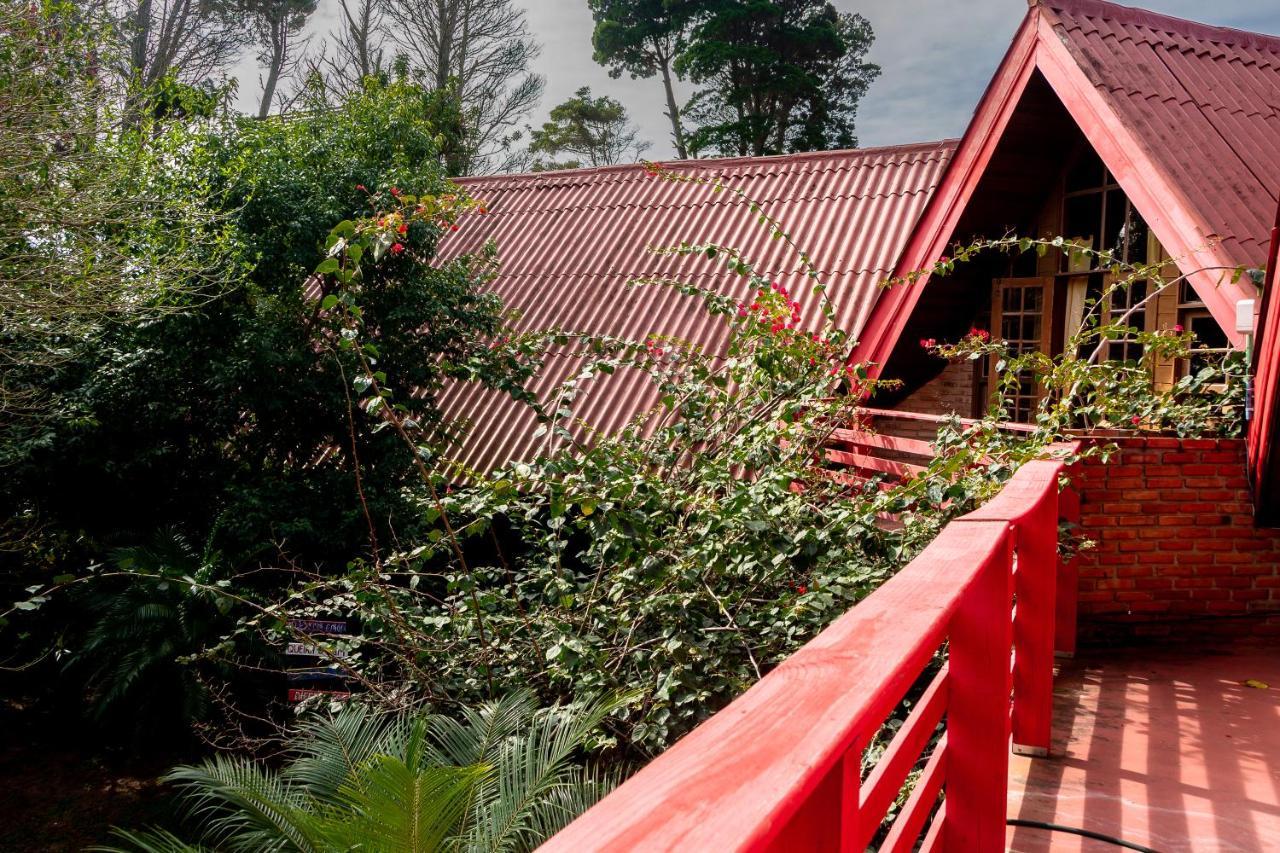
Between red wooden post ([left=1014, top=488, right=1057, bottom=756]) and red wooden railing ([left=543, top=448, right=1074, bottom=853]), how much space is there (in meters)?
A: 0.30

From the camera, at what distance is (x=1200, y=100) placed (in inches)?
280

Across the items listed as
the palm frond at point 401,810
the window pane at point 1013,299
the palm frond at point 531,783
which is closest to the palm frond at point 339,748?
the palm frond at point 531,783

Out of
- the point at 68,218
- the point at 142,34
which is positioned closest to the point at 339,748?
the point at 68,218

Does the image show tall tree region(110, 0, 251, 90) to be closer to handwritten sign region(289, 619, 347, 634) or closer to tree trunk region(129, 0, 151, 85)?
tree trunk region(129, 0, 151, 85)

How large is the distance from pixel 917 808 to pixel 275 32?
28.4 m

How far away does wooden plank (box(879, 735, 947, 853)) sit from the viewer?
1.56 metres

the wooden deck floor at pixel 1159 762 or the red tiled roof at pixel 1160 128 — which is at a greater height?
the red tiled roof at pixel 1160 128

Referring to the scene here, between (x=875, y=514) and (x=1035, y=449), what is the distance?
2.71 feet

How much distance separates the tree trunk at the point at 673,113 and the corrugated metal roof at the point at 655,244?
12719 mm

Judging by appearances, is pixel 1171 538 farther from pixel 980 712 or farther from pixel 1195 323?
pixel 980 712

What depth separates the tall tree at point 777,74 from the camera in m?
25.6

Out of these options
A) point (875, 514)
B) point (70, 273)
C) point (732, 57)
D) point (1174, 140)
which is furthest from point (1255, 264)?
point (732, 57)

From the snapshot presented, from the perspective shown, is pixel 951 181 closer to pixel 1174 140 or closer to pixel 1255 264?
pixel 1174 140

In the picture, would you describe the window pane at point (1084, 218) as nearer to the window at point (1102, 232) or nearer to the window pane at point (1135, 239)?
the window at point (1102, 232)
